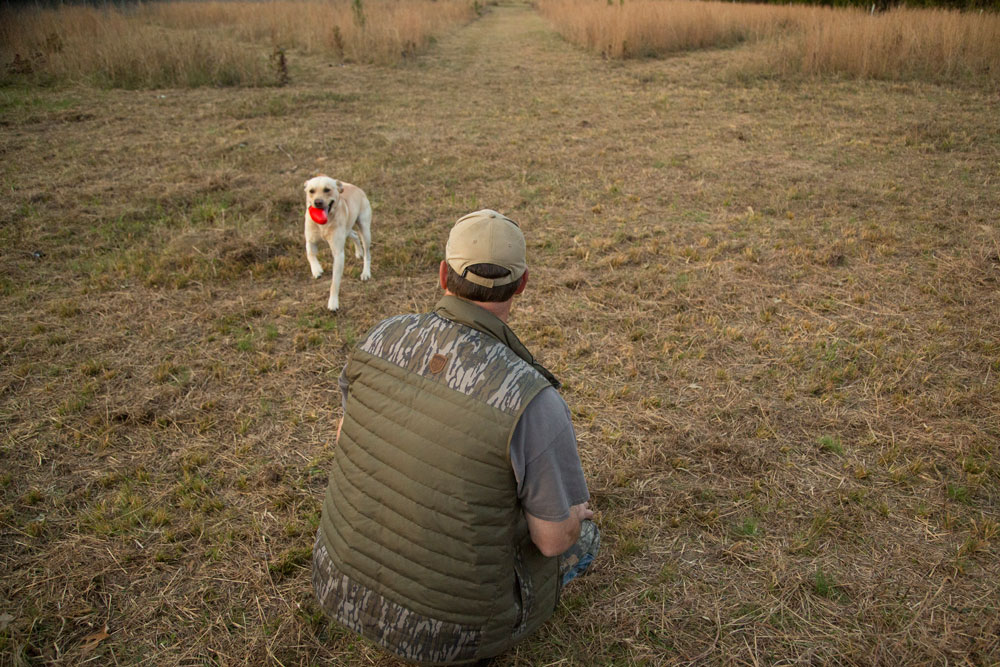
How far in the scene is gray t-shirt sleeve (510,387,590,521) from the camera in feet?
5.11

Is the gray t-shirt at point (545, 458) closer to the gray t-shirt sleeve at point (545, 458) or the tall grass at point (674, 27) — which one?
the gray t-shirt sleeve at point (545, 458)

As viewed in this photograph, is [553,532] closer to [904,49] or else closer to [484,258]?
[484,258]

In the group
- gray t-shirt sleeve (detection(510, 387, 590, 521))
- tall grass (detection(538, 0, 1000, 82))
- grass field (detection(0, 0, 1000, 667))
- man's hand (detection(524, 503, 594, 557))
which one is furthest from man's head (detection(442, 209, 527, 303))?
tall grass (detection(538, 0, 1000, 82))

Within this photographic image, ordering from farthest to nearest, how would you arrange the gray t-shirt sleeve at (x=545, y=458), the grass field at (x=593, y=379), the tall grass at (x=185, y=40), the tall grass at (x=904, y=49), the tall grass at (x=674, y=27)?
the tall grass at (x=674, y=27) → the tall grass at (x=185, y=40) → the tall grass at (x=904, y=49) → the grass field at (x=593, y=379) → the gray t-shirt sleeve at (x=545, y=458)

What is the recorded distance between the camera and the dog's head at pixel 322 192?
4.30 m

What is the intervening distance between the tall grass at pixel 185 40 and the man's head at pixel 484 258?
11841mm

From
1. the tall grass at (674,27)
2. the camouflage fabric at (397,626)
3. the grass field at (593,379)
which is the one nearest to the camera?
the camouflage fabric at (397,626)

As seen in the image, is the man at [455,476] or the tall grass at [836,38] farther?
the tall grass at [836,38]

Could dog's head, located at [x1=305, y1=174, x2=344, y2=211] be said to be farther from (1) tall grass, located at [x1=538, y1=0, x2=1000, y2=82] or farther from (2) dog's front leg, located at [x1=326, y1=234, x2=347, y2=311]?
(1) tall grass, located at [x1=538, y1=0, x2=1000, y2=82]

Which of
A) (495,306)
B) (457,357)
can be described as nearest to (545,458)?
(457,357)

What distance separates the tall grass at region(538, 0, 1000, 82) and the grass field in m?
3.75

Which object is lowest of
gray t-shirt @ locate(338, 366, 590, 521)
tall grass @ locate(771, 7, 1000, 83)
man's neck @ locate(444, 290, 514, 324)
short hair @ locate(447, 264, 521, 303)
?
gray t-shirt @ locate(338, 366, 590, 521)

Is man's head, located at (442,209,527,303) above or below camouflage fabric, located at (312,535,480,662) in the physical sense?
above

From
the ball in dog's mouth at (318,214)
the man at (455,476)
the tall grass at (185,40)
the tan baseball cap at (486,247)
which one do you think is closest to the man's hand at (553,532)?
the man at (455,476)
